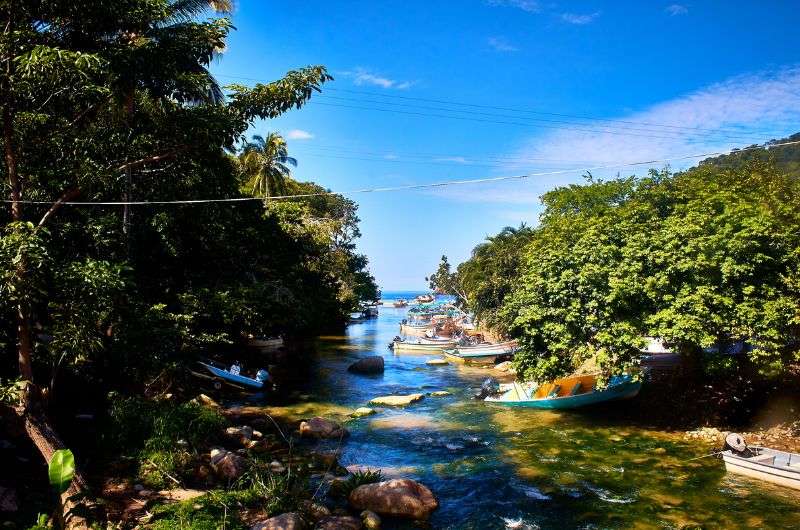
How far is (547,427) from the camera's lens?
63.4 feet

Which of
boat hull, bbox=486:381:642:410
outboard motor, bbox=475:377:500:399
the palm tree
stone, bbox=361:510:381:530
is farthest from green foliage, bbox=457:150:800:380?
the palm tree

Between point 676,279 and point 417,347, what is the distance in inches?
1238

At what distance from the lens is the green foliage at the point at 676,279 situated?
15.0 metres

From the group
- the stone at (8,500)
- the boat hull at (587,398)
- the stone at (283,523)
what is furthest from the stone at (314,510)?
the boat hull at (587,398)

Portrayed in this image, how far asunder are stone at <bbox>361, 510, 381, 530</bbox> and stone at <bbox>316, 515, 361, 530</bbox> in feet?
0.56

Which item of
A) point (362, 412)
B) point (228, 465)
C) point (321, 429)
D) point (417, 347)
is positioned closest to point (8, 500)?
point (228, 465)

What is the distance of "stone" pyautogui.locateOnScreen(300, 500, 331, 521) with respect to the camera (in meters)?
10.7

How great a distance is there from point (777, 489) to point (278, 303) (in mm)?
19208

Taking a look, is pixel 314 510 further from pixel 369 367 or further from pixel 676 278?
pixel 369 367

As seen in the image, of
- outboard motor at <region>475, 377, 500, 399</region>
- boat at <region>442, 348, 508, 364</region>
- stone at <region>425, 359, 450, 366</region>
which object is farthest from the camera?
stone at <region>425, 359, 450, 366</region>

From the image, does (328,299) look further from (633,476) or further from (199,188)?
(633,476)

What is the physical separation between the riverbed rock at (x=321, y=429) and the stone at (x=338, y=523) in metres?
6.64

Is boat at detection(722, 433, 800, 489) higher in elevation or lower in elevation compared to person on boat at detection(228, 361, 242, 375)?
higher

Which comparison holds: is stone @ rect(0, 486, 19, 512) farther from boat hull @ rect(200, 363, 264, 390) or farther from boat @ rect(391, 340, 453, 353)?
boat @ rect(391, 340, 453, 353)
